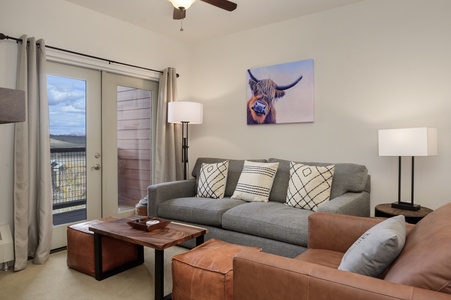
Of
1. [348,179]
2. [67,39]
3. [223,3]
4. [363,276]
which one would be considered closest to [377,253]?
[363,276]

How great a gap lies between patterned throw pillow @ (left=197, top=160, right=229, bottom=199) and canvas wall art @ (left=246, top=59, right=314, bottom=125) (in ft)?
2.44

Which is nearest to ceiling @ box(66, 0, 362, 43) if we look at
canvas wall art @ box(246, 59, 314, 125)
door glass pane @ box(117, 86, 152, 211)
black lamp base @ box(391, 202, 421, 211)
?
canvas wall art @ box(246, 59, 314, 125)

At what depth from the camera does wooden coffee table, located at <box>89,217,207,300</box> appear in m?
2.01

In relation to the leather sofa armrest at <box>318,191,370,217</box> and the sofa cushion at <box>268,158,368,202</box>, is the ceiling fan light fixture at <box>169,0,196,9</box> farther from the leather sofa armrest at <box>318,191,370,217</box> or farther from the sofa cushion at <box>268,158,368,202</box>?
the sofa cushion at <box>268,158,368,202</box>

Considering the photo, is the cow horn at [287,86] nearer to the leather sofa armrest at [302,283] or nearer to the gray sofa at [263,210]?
the gray sofa at [263,210]

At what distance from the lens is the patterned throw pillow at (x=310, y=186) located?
2.82m

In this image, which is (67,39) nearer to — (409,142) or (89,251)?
(89,251)

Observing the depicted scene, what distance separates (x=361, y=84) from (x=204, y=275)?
2.42 meters

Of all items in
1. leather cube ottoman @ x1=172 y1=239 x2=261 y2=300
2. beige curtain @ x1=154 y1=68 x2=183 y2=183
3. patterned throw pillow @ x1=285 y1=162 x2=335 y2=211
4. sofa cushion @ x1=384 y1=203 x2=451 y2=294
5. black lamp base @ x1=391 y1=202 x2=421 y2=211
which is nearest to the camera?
sofa cushion @ x1=384 y1=203 x2=451 y2=294

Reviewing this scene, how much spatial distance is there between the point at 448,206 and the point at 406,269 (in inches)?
24.2

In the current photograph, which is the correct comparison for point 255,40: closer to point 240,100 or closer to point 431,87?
point 240,100

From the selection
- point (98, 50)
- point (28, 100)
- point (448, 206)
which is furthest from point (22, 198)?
point (448, 206)

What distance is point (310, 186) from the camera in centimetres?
287

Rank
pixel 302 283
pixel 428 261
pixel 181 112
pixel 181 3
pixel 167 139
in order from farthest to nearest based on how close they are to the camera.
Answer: pixel 167 139, pixel 181 112, pixel 181 3, pixel 302 283, pixel 428 261
